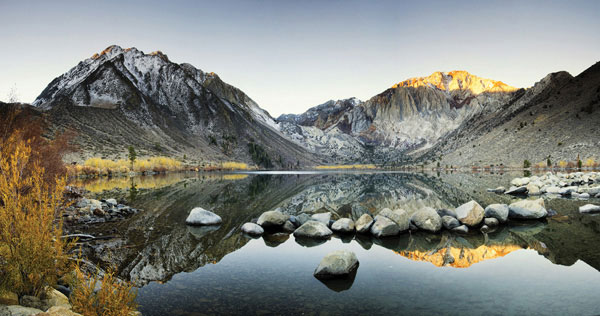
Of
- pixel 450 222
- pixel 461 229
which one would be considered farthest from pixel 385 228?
pixel 461 229

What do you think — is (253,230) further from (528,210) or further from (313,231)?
(528,210)

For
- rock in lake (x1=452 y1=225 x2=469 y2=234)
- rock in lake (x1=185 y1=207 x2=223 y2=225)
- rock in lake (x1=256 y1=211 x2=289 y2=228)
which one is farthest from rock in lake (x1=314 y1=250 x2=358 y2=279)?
rock in lake (x1=185 y1=207 x2=223 y2=225)

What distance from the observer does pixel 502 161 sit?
112562 mm

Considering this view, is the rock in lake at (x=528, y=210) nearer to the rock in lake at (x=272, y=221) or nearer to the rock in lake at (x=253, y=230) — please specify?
the rock in lake at (x=272, y=221)

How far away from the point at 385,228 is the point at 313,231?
406 cm

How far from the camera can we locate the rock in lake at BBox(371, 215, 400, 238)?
56.4 ft

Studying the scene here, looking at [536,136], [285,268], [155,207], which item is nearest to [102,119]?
[155,207]

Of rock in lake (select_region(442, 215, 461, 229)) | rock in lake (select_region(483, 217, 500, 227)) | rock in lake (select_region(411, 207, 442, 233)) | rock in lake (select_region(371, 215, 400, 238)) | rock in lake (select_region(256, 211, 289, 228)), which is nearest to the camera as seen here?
rock in lake (select_region(371, 215, 400, 238))

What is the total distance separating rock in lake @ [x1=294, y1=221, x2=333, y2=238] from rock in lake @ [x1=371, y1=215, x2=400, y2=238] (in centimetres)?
255

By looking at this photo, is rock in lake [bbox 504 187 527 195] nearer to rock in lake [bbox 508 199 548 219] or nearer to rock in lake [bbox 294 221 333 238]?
rock in lake [bbox 508 199 548 219]

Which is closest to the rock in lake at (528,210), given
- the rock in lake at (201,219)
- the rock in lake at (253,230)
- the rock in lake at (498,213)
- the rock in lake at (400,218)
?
the rock in lake at (498,213)

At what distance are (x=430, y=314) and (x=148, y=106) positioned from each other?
20082 centimetres

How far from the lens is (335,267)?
36.5 feet

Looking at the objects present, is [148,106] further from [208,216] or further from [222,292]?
[222,292]
